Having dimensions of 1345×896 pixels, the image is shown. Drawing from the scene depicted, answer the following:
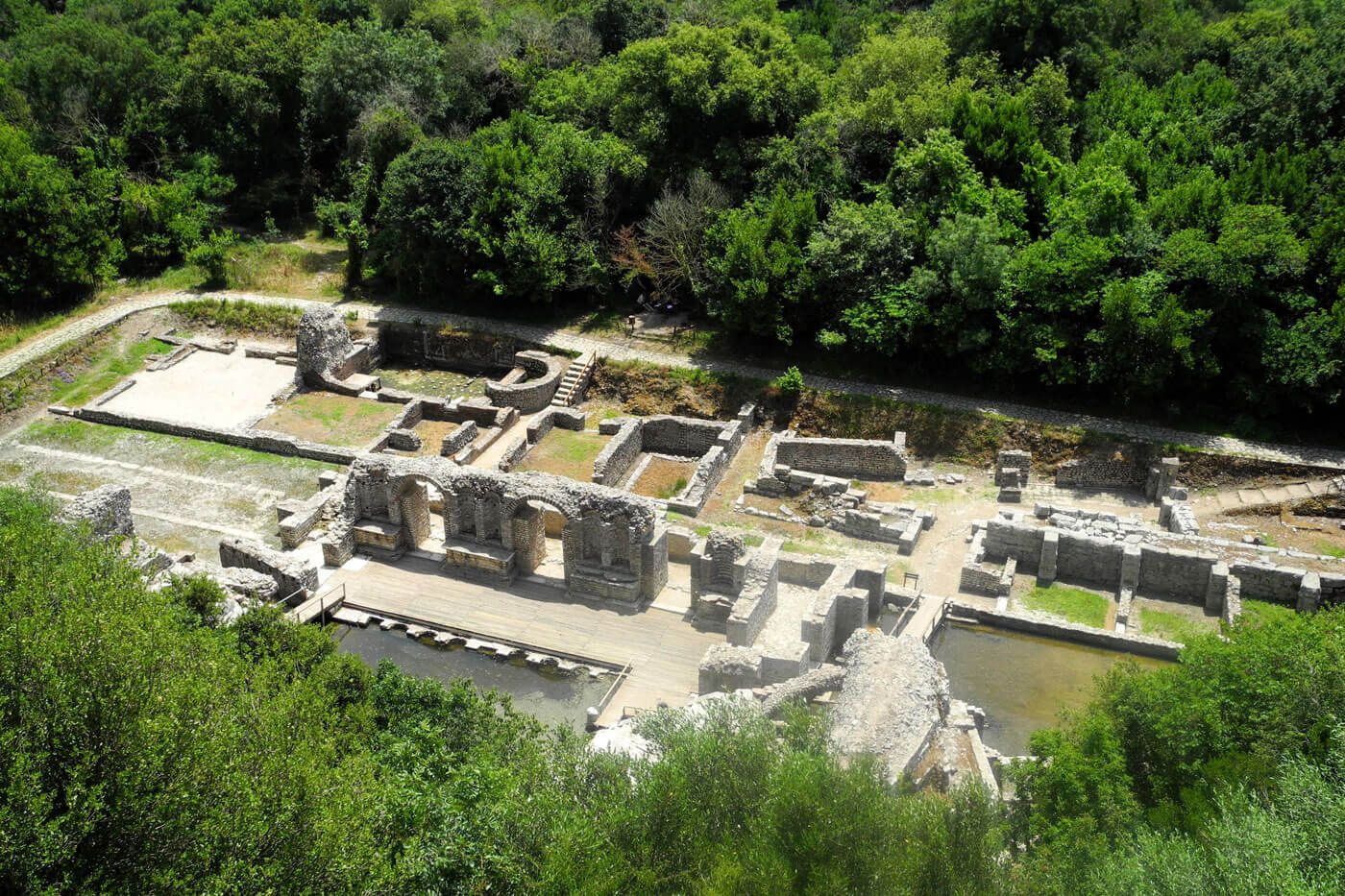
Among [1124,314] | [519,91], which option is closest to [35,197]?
[519,91]

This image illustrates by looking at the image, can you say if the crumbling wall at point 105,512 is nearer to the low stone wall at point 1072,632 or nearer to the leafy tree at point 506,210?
the leafy tree at point 506,210

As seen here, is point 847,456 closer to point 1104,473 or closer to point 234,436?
point 1104,473

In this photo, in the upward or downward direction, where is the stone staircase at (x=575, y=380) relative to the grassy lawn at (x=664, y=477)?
upward

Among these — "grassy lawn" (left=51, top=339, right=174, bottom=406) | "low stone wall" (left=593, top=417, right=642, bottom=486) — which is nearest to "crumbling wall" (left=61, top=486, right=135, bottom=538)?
"grassy lawn" (left=51, top=339, right=174, bottom=406)

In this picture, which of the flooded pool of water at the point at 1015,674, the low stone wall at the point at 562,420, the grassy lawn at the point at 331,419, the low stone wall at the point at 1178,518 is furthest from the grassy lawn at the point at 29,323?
the low stone wall at the point at 1178,518

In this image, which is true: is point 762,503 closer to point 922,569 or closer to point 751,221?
point 922,569

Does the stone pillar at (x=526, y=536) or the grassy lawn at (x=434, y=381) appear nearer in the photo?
the stone pillar at (x=526, y=536)

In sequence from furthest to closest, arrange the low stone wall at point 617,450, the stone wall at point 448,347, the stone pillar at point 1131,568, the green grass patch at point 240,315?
the green grass patch at point 240,315 < the stone wall at point 448,347 < the low stone wall at point 617,450 < the stone pillar at point 1131,568
